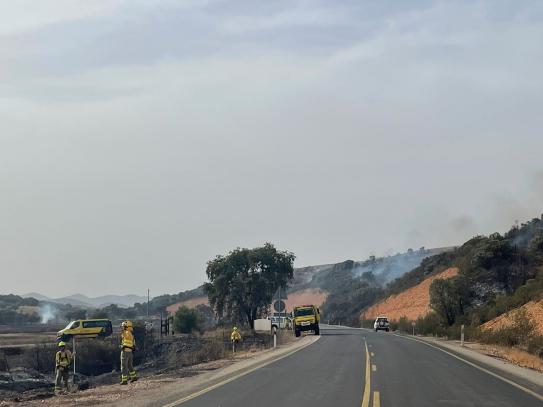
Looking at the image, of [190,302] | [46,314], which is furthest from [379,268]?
[46,314]

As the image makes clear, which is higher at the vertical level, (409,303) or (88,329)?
(409,303)

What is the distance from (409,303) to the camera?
85875 millimetres

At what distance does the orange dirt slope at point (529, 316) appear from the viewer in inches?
1581

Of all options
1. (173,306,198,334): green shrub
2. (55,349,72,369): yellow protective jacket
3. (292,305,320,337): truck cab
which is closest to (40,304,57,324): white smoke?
(173,306,198,334): green shrub

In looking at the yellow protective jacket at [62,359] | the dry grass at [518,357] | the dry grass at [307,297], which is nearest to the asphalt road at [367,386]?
the dry grass at [518,357]

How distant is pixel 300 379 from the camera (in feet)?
64.6

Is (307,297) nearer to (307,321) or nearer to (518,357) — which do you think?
(307,321)

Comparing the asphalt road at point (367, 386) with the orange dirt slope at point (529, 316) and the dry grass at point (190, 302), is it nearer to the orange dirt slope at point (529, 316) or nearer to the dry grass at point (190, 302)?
the orange dirt slope at point (529, 316)

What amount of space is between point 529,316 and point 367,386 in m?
26.1

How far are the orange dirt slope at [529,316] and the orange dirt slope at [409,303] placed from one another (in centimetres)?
2642

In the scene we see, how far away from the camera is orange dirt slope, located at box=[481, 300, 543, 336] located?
40.2 m

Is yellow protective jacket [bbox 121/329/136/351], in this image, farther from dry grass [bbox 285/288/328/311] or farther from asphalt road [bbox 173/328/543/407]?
dry grass [bbox 285/288/328/311]

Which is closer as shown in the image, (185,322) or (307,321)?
(307,321)

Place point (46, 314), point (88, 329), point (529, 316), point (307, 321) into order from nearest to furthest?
1. point (529, 316)
2. point (307, 321)
3. point (88, 329)
4. point (46, 314)
